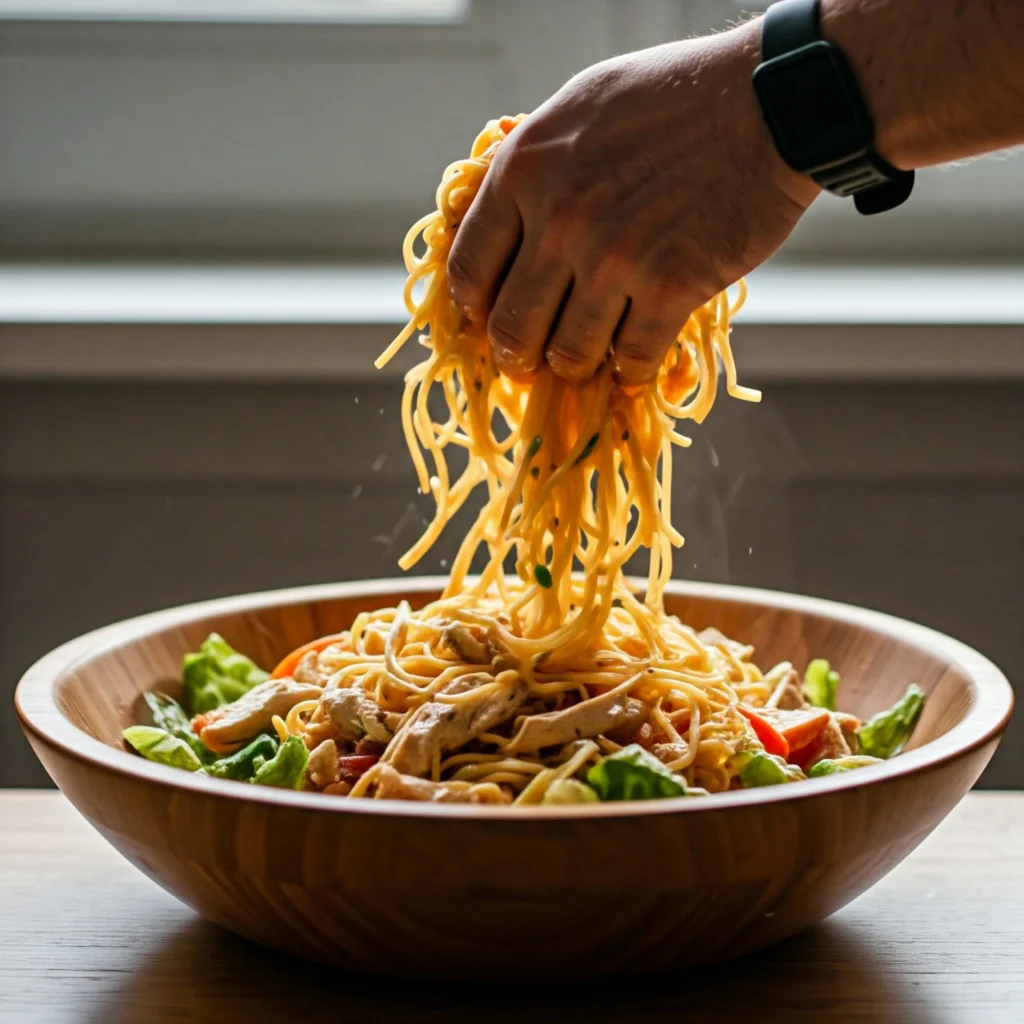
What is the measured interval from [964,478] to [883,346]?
320mm

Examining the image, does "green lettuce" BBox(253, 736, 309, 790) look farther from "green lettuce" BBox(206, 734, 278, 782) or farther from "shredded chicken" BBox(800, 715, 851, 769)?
"shredded chicken" BBox(800, 715, 851, 769)

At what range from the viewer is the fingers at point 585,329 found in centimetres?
A: 129

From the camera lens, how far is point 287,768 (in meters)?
1.33

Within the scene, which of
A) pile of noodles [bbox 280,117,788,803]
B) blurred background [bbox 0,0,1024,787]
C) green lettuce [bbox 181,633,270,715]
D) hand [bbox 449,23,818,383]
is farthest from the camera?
blurred background [bbox 0,0,1024,787]

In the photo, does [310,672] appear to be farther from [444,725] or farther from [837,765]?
[837,765]

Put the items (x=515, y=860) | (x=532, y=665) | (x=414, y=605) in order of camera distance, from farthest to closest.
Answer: (x=414, y=605)
(x=532, y=665)
(x=515, y=860)

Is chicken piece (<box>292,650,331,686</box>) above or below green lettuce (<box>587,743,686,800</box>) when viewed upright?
below

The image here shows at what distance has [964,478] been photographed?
270 centimetres

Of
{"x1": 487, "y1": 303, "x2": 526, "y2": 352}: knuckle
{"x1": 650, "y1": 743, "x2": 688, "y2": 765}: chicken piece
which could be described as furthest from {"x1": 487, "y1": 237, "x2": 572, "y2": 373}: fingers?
{"x1": 650, "y1": 743, "x2": 688, "y2": 765}: chicken piece

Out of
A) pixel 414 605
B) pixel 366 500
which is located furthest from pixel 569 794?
pixel 366 500

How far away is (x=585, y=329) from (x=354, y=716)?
46 centimetres

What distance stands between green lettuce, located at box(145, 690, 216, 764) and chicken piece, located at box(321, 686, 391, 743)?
0.66 feet

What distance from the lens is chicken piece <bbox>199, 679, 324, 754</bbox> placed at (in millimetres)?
1525

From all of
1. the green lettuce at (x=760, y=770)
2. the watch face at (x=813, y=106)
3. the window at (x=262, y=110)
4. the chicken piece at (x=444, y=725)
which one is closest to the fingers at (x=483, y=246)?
the watch face at (x=813, y=106)
